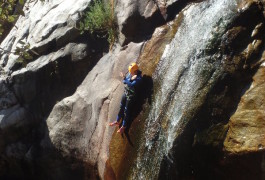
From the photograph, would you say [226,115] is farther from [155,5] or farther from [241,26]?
[155,5]

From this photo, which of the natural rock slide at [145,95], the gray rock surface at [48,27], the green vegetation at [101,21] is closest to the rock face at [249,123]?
the natural rock slide at [145,95]

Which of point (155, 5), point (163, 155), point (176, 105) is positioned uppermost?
point (155, 5)

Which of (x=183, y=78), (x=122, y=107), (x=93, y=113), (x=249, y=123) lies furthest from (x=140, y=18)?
(x=249, y=123)

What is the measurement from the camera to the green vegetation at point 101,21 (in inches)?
318

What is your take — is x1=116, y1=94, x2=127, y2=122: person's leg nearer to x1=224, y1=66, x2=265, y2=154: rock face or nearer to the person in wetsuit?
the person in wetsuit

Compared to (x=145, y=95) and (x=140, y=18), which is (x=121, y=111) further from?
(x=140, y=18)

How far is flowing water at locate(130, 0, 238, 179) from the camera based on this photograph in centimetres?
573

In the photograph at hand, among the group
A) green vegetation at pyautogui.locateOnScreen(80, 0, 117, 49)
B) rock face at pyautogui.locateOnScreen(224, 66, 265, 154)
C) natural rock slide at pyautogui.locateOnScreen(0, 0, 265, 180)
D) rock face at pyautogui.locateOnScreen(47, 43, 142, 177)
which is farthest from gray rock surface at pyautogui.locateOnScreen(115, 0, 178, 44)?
rock face at pyautogui.locateOnScreen(224, 66, 265, 154)

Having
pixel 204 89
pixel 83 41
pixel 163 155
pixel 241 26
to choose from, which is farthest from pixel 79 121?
pixel 241 26

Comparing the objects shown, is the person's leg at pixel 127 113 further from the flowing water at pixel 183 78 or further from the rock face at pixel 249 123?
the rock face at pixel 249 123

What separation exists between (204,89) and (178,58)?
0.86m

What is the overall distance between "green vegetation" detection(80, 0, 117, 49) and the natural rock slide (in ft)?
0.66

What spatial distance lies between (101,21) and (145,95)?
2305 millimetres

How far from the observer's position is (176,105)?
5.91 meters
